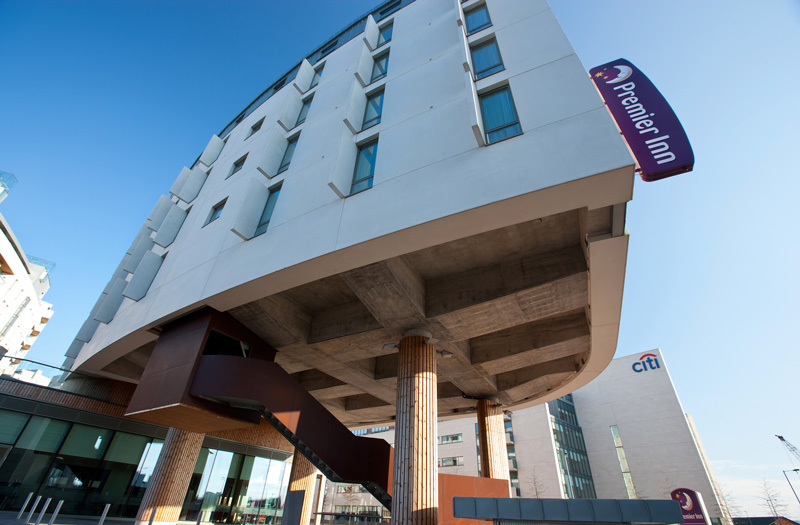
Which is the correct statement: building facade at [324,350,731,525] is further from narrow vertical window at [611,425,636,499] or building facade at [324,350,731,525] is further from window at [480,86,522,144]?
window at [480,86,522,144]

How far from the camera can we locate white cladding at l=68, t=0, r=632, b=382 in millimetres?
8789

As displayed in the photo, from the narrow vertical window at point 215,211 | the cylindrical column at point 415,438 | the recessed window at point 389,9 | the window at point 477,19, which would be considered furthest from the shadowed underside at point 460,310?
the recessed window at point 389,9

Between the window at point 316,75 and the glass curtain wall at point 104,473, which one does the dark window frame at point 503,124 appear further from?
the glass curtain wall at point 104,473

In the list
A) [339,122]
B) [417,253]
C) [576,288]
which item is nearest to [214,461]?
[417,253]

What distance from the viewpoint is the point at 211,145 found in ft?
83.7

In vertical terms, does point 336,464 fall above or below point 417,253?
below

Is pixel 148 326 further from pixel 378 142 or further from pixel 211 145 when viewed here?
pixel 211 145

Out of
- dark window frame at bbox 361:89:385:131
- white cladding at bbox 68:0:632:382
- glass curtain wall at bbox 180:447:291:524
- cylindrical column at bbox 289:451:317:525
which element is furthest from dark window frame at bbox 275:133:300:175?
glass curtain wall at bbox 180:447:291:524

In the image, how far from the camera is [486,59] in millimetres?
13406

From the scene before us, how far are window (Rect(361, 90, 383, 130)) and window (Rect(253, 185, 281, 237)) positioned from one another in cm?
462

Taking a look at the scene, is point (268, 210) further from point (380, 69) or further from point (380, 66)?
point (380, 66)

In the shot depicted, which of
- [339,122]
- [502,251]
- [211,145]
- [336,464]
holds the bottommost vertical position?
[336,464]

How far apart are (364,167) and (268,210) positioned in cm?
467

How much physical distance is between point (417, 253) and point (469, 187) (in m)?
3.78
